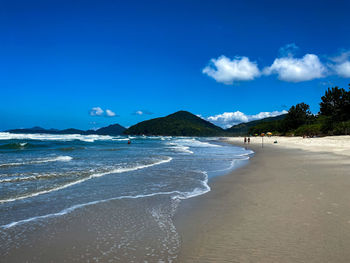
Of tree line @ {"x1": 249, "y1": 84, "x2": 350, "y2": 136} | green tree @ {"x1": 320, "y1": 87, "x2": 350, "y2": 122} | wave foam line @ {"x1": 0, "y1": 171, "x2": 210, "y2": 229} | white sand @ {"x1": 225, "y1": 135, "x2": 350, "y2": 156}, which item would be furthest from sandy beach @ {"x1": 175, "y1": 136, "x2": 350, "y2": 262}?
green tree @ {"x1": 320, "y1": 87, "x2": 350, "y2": 122}

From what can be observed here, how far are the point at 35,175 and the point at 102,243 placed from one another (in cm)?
911

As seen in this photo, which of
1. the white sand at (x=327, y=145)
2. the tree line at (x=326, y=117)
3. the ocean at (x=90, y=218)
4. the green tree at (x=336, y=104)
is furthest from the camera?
the green tree at (x=336, y=104)

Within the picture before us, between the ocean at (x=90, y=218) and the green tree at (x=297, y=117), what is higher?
the green tree at (x=297, y=117)

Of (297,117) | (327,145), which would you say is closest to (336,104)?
(297,117)

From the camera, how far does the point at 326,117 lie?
8412cm

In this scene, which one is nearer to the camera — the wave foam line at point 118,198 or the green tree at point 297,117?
the wave foam line at point 118,198

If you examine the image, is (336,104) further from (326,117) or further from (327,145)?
(327,145)

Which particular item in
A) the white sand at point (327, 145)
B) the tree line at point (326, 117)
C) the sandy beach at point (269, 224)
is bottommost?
the sandy beach at point (269, 224)

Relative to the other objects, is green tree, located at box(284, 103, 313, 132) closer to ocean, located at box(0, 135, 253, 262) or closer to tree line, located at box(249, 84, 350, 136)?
tree line, located at box(249, 84, 350, 136)

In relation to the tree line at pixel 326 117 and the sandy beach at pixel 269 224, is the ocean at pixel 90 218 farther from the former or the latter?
the tree line at pixel 326 117

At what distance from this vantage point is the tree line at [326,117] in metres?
57.6

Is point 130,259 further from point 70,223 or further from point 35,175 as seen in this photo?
point 35,175

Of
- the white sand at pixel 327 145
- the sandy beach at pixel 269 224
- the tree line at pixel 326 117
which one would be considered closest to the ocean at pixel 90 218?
the sandy beach at pixel 269 224

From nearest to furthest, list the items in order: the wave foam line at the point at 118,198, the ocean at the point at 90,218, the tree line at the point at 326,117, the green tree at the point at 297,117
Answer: the ocean at the point at 90,218 < the wave foam line at the point at 118,198 < the tree line at the point at 326,117 < the green tree at the point at 297,117
